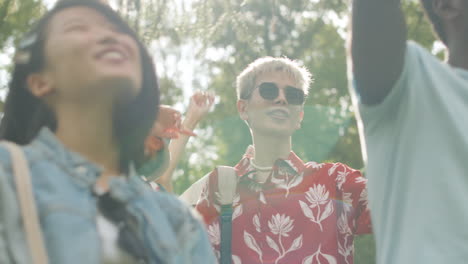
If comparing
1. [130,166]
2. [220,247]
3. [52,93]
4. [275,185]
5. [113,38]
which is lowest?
[220,247]

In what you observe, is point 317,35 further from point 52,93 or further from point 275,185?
point 52,93

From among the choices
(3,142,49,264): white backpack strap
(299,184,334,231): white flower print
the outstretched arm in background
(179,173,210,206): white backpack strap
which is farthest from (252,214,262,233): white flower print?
(3,142,49,264): white backpack strap

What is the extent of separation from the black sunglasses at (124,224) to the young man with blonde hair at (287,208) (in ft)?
5.86

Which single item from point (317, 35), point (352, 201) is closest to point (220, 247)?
point (352, 201)

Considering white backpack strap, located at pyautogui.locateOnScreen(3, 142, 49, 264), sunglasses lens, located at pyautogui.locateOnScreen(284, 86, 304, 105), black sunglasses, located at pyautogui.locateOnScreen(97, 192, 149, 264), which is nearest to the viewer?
white backpack strap, located at pyautogui.locateOnScreen(3, 142, 49, 264)

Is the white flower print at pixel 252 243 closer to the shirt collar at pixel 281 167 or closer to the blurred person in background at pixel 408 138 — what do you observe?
the shirt collar at pixel 281 167

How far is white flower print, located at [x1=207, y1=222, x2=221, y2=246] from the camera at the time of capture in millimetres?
3395

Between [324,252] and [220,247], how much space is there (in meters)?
0.53

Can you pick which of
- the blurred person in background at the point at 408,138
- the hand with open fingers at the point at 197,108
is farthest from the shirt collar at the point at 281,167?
the blurred person in background at the point at 408,138

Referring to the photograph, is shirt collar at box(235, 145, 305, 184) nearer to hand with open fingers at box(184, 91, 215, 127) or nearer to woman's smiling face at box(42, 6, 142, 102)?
hand with open fingers at box(184, 91, 215, 127)

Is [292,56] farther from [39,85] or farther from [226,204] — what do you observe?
[39,85]

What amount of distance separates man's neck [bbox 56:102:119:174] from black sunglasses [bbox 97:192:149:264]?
0.36 ft

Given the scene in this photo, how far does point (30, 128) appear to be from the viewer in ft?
5.53

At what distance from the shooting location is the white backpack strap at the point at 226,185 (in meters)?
3.43
